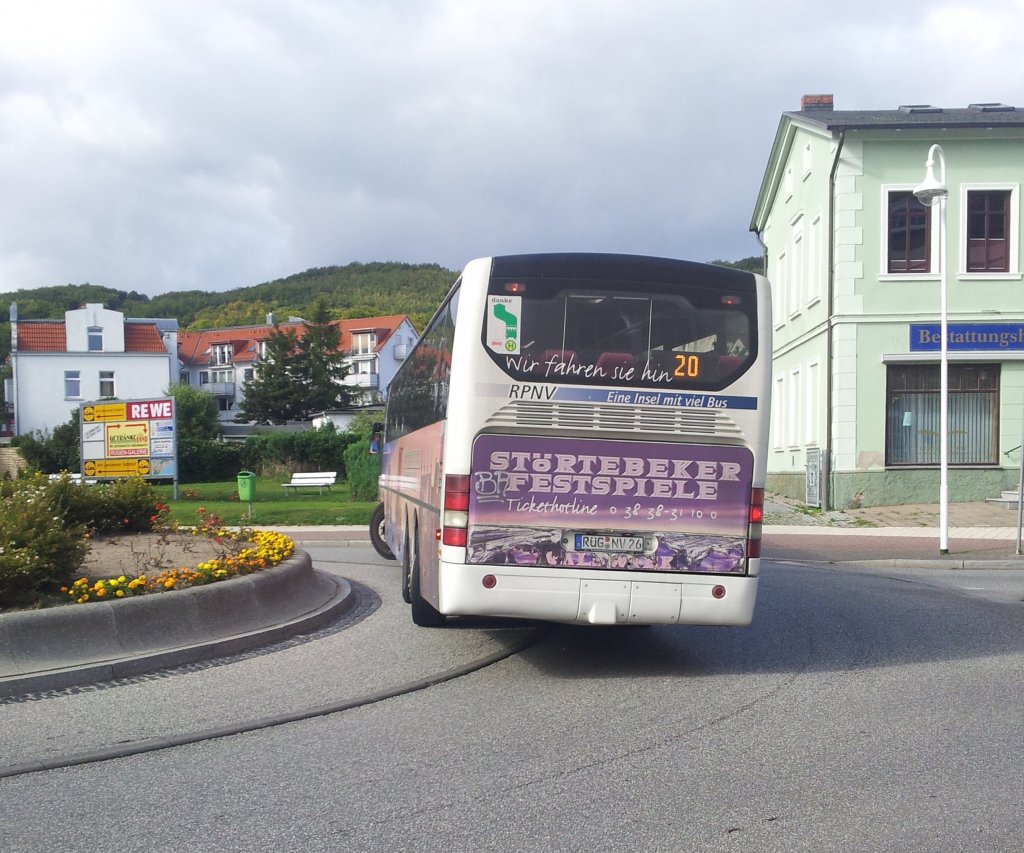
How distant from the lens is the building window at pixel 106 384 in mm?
77562

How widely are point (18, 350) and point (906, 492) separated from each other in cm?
6741

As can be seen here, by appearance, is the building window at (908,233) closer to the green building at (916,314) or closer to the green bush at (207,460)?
the green building at (916,314)

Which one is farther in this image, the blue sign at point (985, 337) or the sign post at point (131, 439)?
the sign post at point (131, 439)

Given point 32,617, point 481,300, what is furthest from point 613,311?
point 32,617

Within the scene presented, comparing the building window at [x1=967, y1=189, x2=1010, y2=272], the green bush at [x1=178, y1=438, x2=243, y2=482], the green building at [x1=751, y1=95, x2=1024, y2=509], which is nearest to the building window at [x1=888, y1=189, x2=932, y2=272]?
the green building at [x1=751, y1=95, x2=1024, y2=509]

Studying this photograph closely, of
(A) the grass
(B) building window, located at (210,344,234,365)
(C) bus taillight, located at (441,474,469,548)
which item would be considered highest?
(B) building window, located at (210,344,234,365)

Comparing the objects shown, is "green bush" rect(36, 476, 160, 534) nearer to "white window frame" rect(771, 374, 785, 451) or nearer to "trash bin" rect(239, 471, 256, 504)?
"trash bin" rect(239, 471, 256, 504)

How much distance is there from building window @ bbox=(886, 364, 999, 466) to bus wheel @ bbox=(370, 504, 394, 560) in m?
13.9

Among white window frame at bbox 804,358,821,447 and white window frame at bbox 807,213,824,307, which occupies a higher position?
white window frame at bbox 807,213,824,307

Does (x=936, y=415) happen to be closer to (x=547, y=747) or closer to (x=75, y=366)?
(x=547, y=747)

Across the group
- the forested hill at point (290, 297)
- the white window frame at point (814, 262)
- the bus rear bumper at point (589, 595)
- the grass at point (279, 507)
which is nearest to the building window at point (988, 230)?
the white window frame at point (814, 262)

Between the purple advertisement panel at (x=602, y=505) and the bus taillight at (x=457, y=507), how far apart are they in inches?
2.3

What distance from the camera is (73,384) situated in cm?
7700

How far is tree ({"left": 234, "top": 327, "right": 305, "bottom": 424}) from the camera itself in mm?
87750
